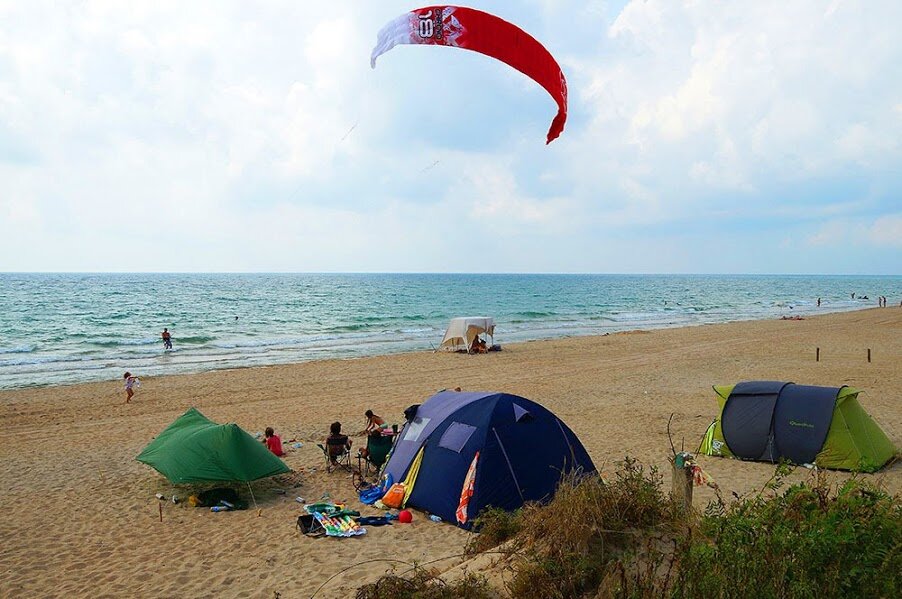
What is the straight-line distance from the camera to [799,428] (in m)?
10.3

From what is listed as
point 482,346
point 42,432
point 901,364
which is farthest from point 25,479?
point 901,364

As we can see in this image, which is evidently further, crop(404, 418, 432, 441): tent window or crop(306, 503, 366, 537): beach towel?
crop(404, 418, 432, 441): tent window

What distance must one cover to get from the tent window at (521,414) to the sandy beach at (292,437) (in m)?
1.68

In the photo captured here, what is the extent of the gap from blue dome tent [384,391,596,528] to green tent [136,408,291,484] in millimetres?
2034

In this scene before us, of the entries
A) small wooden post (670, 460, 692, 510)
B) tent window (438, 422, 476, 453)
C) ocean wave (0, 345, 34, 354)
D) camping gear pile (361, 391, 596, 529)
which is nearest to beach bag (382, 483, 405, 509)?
camping gear pile (361, 391, 596, 529)

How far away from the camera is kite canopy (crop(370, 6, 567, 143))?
5762 mm

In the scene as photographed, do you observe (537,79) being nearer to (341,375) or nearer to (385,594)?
(385,594)

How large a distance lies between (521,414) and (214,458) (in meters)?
4.47

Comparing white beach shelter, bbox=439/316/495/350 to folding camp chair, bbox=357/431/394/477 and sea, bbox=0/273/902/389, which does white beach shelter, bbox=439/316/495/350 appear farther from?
folding camp chair, bbox=357/431/394/477

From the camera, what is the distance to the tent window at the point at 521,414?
8312mm

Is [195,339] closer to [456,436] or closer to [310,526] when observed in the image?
[310,526]

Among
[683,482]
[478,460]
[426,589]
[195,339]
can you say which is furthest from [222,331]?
[426,589]

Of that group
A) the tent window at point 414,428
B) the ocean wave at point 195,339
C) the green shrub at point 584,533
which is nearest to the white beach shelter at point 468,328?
the ocean wave at point 195,339

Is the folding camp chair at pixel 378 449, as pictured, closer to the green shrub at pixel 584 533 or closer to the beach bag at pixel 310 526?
the beach bag at pixel 310 526
